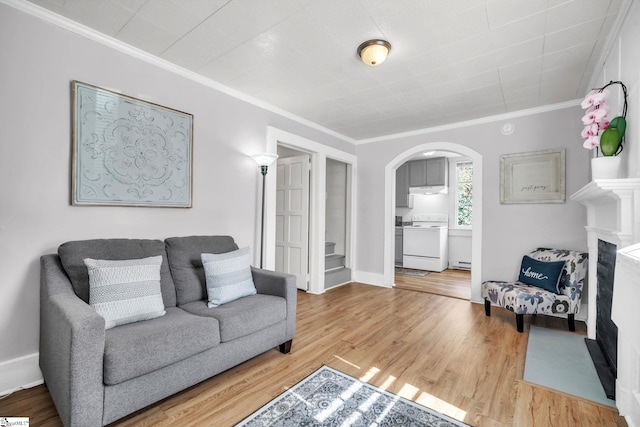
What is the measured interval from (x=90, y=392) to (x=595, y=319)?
3855mm

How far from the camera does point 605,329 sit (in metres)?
2.35

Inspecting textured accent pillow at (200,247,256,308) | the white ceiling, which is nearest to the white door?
the white ceiling

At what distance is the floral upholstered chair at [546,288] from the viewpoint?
9.70 ft

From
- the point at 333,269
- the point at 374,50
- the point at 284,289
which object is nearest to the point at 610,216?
the point at 374,50

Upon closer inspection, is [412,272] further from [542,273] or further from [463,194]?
[542,273]

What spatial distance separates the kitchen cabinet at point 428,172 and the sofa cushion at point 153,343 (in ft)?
19.1

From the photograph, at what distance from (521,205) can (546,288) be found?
3.60ft

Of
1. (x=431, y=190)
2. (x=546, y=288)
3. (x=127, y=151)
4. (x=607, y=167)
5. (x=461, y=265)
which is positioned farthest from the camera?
(x=431, y=190)

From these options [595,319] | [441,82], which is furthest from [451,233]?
[441,82]

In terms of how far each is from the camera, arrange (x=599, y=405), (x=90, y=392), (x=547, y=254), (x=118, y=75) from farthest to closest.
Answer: (x=547, y=254) < (x=118, y=75) < (x=599, y=405) < (x=90, y=392)

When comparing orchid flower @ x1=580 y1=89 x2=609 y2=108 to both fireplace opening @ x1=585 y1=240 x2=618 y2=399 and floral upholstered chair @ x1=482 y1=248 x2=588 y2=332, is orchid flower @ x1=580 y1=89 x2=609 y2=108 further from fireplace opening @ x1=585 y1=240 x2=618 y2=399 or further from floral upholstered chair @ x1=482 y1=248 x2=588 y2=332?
floral upholstered chair @ x1=482 y1=248 x2=588 y2=332

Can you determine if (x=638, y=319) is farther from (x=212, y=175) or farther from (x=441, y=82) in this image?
(x=212, y=175)

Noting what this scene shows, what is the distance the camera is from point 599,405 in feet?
6.02

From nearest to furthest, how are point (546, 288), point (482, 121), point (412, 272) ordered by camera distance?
point (546, 288) < point (482, 121) < point (412, 272)
